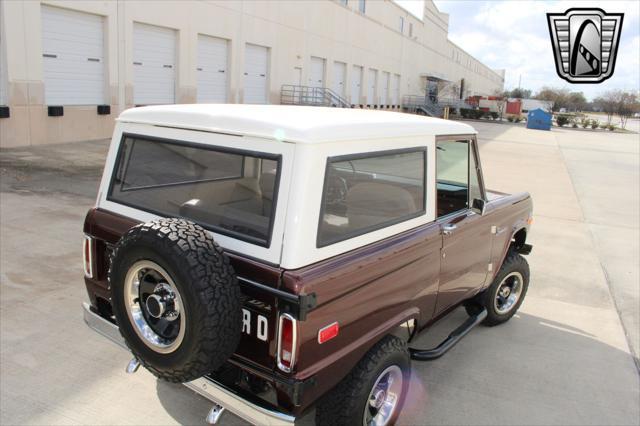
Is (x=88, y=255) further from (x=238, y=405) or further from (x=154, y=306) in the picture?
(x=238, y=405)

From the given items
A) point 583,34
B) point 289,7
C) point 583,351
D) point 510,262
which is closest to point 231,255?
point 510,262

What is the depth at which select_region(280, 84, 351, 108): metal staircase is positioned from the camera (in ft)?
88.3

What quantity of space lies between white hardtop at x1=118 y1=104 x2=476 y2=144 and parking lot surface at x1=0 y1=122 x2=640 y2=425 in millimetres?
1739

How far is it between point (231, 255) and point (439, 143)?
1.63m

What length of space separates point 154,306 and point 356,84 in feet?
120

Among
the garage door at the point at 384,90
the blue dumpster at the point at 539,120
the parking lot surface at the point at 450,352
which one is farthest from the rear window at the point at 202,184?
the blue dumpster at the point at 539,120

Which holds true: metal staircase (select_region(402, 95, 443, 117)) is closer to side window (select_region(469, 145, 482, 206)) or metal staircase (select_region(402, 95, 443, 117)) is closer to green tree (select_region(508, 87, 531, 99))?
side window (select_region(469, 145, 482, 206))

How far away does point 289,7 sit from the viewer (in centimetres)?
2625

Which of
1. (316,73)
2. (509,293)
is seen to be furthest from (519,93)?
(509,293)

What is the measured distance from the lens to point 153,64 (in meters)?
18.4

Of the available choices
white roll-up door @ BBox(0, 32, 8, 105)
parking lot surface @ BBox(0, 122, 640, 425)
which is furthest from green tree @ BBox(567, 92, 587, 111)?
parking lot surface @ BBox(0, 122, 640, 425)

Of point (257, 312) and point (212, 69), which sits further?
point (212, 69)

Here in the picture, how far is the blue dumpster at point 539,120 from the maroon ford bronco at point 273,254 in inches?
1600

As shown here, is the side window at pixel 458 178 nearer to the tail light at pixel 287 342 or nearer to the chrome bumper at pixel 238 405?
the tail light at pixel 287 342
